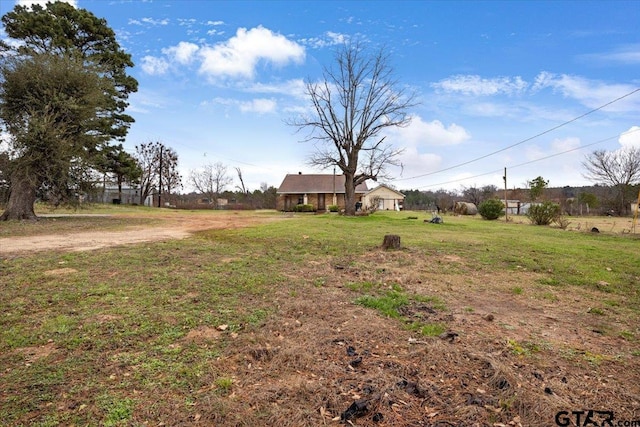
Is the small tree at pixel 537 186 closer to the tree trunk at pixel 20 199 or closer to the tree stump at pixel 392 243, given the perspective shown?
the tree stump at pixel 392 243

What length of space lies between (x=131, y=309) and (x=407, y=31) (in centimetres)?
1383

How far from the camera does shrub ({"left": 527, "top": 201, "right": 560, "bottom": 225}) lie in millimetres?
18406

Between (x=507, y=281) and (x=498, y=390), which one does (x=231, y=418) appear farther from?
(x=507, y=281)

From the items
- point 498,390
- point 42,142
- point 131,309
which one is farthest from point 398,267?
point 42,142

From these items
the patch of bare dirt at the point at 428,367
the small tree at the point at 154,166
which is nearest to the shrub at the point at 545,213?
the patch of bare dirt at the point at 428,367

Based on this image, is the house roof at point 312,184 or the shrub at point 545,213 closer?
the shrub at point 545,213

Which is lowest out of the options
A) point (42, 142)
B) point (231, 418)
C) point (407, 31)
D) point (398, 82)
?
point (231, 418)

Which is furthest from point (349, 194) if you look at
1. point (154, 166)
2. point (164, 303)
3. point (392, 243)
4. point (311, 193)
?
point (154, 166)

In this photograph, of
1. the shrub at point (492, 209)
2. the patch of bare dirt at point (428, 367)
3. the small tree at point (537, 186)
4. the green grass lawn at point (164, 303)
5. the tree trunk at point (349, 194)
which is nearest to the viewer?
the patch of bare dirt at point (428, 367)

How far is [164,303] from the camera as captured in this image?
4199 millimetres

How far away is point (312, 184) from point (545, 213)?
2480cm

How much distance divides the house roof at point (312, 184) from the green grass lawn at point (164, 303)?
95.2 ft

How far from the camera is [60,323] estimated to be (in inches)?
138

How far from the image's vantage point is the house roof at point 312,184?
125 ft
